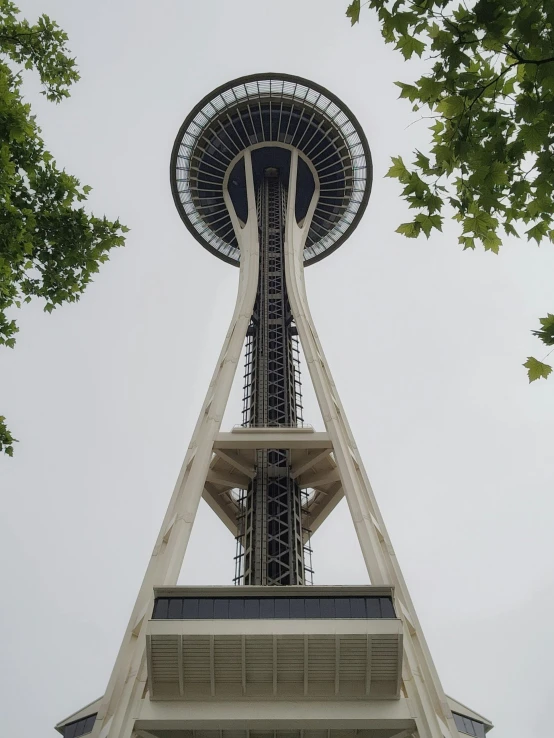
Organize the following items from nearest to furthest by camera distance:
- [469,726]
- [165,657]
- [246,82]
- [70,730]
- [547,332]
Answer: [547,332]
[165,657]
[70,730]
[469,726]
[246,82]

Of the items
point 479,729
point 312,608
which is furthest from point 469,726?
point 312,608

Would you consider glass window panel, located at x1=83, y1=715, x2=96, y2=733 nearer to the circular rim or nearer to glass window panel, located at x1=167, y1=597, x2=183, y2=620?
glass window panel, located at x1=167, y1=597, x2=183, y2=620

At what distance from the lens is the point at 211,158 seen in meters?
51.1

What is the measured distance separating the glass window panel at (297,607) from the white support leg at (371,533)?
10.8ft

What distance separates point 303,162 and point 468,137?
4714cm

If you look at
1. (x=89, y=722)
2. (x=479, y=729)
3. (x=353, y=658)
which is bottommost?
(x=353, y=658)

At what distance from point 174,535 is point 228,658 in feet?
20.0

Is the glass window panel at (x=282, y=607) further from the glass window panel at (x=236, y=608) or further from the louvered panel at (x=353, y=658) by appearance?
the louvered panel at (x=353, y=658)

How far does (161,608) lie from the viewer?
781 inches

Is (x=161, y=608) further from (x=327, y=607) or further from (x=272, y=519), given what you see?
(x=272, y=519)

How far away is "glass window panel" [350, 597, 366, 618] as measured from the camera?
64.8 feet

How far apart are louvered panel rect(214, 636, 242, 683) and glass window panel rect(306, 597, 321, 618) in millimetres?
2260

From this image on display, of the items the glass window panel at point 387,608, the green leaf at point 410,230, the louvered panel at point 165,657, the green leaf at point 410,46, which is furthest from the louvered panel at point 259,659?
the green leaf at point 410,46

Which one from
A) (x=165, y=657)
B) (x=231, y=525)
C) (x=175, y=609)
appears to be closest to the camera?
(x=165, y=657)
